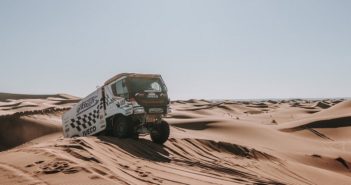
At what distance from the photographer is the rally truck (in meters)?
12.3

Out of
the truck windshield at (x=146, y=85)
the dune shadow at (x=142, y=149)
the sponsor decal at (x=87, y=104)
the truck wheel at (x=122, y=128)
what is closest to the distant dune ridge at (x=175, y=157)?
the dune shadow at (x=142, y=149)

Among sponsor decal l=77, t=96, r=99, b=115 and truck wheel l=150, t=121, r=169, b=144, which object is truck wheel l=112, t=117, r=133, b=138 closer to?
truck wheel l=150, t=121, r=169, b=144

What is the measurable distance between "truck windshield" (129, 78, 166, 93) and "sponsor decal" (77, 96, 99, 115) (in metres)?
1.88

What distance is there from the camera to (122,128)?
1249 centimetres

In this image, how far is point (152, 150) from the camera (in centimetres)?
1156

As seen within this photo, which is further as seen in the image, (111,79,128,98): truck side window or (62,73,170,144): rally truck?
(111,79,128,98): truck side window

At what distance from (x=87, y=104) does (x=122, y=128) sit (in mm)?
2419

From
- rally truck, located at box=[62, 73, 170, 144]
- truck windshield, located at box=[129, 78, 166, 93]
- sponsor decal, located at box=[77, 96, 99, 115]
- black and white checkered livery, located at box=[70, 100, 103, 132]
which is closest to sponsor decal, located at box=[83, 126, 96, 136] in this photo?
rally truck, located at box=[62, 73, 170, 144]

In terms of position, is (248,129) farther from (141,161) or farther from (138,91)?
(141,161)

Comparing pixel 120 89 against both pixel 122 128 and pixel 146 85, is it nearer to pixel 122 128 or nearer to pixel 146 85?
pixel 146 85

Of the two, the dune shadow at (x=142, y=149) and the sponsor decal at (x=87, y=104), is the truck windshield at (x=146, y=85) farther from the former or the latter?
the sponsor decal at (x=87, y=104)

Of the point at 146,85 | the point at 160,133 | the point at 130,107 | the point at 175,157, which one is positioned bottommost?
the point at 175,157

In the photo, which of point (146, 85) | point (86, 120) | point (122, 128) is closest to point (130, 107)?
point (122, 128)

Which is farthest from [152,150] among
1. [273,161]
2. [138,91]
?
[273,161]
